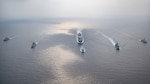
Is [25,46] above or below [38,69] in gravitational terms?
above

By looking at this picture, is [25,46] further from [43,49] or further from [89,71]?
[89,71]

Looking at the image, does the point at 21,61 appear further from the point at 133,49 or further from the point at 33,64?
the point at 133,49

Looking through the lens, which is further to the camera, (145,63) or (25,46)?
(25,46)

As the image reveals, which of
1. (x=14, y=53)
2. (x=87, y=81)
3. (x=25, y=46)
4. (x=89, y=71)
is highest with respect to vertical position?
(x=25, y=46)

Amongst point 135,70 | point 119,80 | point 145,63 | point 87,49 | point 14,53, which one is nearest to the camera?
point 119,80

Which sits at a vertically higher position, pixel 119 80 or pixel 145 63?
pixel 145 63

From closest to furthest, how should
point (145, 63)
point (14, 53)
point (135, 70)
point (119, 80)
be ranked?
point (119, 80) → point (135, 70) → point (145, 63) → point (14, 53)

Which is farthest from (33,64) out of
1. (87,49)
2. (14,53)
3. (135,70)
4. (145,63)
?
(145,63)

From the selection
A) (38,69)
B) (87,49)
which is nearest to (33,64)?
(38,69)

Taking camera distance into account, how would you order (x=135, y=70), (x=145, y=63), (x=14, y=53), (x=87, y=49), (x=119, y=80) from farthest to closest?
(x=87, y=49), (x=14, y=53), (x=145, y=63), (x=135, y=70), (x=119, y=80)
